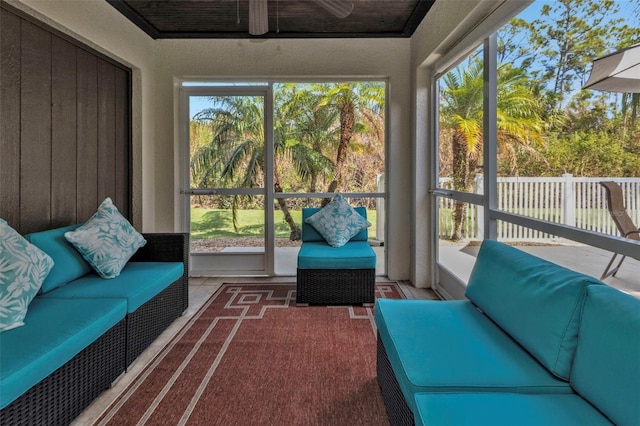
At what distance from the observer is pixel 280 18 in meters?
3.66

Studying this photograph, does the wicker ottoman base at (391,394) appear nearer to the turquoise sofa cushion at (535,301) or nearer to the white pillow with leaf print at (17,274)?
the turquoise sofa cushion at (535,301)

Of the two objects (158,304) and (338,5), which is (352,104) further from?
(158,304)

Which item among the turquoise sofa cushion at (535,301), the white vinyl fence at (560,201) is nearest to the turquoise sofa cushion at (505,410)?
the turquoise sofa cushion at (535,301)

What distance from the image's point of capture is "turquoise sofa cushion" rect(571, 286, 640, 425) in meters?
1.01

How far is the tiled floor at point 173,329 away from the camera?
1797 millimetres

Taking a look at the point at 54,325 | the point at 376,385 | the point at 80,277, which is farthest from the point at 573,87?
the point at 80,277

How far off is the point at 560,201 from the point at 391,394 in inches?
53.8

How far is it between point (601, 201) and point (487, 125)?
1118 millimetres

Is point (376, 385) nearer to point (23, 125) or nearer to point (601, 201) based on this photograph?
point (601, 201)

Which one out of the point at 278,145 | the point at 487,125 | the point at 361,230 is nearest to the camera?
the point at 487,125

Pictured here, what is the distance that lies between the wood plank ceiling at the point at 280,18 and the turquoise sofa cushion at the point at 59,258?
90.6 inches

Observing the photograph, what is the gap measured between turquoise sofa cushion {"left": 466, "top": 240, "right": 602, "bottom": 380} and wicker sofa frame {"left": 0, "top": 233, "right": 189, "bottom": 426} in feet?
6.63

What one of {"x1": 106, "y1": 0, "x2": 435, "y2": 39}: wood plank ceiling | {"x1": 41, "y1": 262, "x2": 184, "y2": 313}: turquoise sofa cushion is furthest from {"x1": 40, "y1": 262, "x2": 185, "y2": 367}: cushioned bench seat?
{"x1": 106, "y1": 0, "x2": 435, "y2": 39}: wood plank ceiling

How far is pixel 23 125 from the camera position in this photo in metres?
2.41
